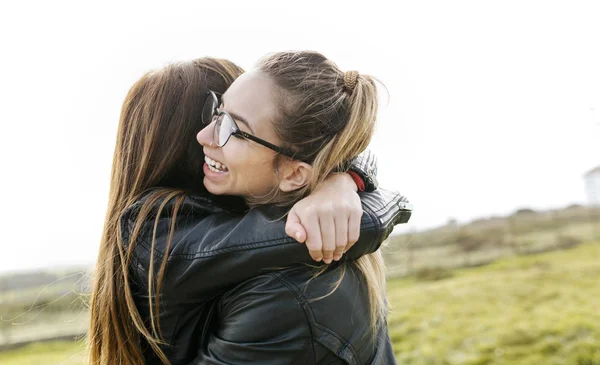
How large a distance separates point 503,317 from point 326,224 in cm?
619

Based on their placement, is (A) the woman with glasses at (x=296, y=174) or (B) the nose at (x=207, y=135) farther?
(B) the nose at (x=207, y=135)

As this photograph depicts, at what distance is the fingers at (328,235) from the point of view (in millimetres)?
1533

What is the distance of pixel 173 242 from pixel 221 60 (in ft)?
3.00

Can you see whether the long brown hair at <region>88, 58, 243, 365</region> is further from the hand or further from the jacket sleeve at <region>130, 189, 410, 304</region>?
the hand

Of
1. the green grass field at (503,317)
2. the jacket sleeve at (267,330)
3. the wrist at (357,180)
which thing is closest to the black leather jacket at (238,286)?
the jacket sleeve at (267,330)

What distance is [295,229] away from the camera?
1.54 m

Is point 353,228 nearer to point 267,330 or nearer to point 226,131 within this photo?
point 267,330

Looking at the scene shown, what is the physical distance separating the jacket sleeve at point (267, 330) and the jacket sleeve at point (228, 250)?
6 centimetres

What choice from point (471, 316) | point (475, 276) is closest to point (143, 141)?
point (471, 316)

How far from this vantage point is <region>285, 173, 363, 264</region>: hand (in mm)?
1534

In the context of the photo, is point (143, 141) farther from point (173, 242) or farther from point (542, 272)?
point (542, 272)

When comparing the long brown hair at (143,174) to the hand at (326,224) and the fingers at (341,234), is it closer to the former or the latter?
the hand at (326,224)

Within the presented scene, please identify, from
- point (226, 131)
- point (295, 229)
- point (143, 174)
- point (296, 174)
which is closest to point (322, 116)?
point (296, 174)

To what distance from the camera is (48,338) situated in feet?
32.5
